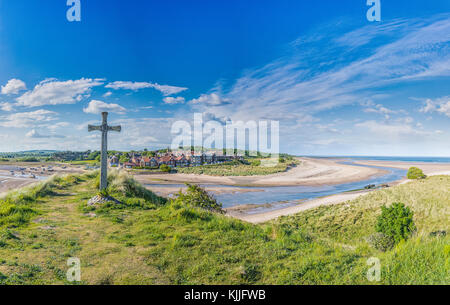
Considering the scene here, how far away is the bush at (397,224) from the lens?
8188 millimetres

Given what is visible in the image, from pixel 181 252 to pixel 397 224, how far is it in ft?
28.4

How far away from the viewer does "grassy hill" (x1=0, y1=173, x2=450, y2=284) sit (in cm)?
389

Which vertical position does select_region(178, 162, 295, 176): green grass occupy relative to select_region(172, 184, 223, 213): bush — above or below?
below

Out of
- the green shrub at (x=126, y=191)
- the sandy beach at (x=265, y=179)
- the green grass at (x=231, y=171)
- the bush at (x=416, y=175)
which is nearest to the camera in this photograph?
the green shrub at (x=126, y=191)

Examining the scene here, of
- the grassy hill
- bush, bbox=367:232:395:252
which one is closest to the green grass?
the grassy hill

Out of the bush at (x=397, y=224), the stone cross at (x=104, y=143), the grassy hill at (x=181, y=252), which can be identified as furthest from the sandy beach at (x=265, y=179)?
the bush at (x=397, y=224)

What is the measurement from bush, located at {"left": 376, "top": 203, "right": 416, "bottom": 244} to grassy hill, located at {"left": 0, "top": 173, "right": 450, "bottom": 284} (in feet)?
9.94

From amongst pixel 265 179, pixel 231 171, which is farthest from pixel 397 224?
pixel 231 171

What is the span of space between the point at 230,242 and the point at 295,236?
2005mm

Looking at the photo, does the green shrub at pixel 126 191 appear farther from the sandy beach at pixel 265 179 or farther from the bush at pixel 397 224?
the sandy beach at pixel 265 179

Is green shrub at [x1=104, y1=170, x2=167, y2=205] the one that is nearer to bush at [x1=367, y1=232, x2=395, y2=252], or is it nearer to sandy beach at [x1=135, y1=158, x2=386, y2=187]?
bush at [x1=367, y1=232, x2=395, y2=252]

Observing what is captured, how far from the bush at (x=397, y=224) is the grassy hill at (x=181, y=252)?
3.03 meters

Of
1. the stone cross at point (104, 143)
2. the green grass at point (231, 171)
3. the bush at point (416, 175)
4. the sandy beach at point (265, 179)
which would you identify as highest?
the stone cross at point (104, 143)
